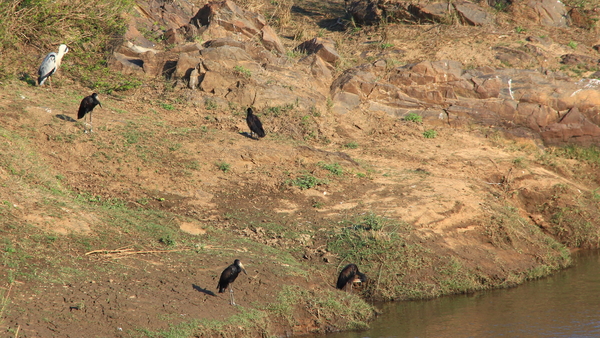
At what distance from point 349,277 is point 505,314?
225cm

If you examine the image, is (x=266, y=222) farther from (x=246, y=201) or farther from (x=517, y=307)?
(x=517, y=307)

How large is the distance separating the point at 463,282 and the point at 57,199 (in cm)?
→ 623

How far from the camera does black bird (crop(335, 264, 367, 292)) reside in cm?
856

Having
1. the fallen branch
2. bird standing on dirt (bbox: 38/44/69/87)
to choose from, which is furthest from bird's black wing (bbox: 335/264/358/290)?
A: bird standing on dirt (bbox: 38/44/69/87)

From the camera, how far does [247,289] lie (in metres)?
7.99

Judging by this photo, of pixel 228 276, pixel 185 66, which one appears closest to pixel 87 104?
pixel 185 66

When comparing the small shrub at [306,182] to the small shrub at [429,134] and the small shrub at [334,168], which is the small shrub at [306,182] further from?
the small shrub at [429,134]

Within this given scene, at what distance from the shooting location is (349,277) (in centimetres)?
855

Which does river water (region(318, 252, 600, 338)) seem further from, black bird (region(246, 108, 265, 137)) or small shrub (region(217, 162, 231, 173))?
black bird (region(246, 108, 265, 137))

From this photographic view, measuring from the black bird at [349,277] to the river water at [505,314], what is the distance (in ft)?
1.97

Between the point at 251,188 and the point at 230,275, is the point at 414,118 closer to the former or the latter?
the point at 251,188

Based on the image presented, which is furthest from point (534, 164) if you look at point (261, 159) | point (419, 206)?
point (261, 159)

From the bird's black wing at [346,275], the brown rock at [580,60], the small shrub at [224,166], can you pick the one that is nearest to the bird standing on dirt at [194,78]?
the small shrub at [224,166]

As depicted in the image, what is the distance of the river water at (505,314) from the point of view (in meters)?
7.87
